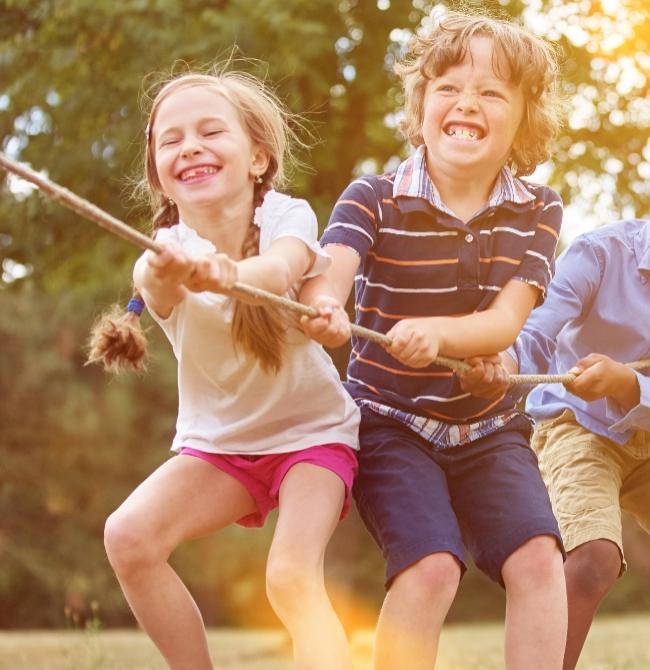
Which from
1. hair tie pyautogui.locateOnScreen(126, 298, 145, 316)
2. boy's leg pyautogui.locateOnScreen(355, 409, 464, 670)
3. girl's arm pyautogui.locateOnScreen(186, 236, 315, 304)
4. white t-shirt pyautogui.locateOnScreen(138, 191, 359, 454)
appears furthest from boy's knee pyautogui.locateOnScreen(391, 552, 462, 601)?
hair tie pyautogui.locateOnScreen(126, 298, 145, 316)

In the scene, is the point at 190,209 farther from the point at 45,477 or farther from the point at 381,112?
the point at 45,477

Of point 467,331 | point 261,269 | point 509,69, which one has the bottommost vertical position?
point 467,331

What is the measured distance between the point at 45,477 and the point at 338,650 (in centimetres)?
1975

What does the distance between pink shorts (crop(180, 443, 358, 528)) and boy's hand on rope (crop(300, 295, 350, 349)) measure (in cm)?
33

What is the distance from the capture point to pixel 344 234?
10.4 ft

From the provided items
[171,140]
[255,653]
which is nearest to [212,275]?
[171,140]

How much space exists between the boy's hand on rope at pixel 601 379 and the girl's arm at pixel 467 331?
400 millimetres

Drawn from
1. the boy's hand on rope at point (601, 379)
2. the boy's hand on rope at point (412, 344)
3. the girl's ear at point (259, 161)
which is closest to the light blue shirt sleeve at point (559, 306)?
the boy's hand on rope at point (601, 379)

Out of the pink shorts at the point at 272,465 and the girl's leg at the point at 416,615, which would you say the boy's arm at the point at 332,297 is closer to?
the pink shorts at the point at 272,465

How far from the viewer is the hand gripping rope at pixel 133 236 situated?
91.7 inches

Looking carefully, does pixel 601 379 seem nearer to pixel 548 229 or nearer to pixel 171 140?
pixel 548 229

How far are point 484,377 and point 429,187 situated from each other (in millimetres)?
534

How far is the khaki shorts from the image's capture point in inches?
146

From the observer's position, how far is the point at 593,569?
143 inches
